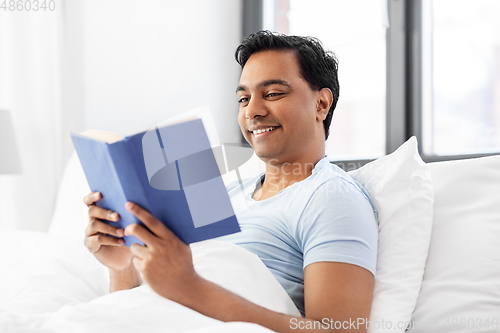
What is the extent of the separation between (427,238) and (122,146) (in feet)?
2.24

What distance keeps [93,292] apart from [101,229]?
36cm

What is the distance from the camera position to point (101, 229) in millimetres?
854

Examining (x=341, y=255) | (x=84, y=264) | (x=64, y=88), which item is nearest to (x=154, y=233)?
(x=341, y=255)

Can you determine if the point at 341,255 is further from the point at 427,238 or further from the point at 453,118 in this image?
the point at 453,118

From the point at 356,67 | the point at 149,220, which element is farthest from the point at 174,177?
the point at 356,67

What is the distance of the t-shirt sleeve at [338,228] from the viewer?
2.58 ft

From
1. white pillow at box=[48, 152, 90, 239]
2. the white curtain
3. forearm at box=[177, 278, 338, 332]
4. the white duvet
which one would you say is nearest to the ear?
the white duvet

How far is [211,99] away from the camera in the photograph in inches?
91.4

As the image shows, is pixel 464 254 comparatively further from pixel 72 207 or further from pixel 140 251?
pixel 72 207

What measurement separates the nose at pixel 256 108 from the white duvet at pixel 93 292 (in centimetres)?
35

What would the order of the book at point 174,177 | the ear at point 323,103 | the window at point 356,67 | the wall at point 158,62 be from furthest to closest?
the wall at point 158,62 → the window at point 356,67 → the ear at point 323,103 → the book at point 174,177

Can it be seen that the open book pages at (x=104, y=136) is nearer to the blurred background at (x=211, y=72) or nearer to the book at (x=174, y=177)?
the book at (x=174, y=177)

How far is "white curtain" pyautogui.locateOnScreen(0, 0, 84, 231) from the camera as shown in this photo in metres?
1.92

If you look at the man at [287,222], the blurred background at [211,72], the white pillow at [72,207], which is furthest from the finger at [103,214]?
the blurred background at [211,72]
